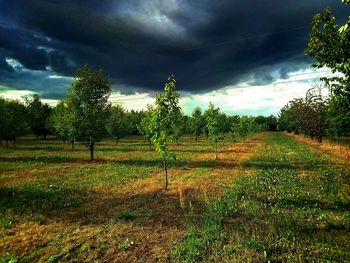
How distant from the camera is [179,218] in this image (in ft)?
45.1

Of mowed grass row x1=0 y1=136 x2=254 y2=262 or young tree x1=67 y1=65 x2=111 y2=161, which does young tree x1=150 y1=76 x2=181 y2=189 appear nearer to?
mowed grass row x1=0 y1=136 x2=254 y2=262

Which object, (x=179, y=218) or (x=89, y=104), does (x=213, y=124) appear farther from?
(x=179, y=218)

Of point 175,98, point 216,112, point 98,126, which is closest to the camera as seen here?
point 175,98

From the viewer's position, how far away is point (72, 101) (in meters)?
38.3

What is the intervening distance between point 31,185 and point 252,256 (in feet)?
60.8

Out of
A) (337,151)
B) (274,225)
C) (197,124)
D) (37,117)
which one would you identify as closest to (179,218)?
(274,225)

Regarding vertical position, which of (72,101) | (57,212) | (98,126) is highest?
(72,101)

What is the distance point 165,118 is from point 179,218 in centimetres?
861

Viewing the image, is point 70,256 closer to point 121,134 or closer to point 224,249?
point 224,249

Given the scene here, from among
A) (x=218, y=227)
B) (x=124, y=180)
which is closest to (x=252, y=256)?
(x=218, y=227)

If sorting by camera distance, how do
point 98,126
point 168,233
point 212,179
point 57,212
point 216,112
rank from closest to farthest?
point 168,233, point 57,212, point 212,179, point 98,126, point 216,112

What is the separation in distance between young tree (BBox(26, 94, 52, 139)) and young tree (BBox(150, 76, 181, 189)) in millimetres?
70584

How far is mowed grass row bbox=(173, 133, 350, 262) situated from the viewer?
9.70 metres

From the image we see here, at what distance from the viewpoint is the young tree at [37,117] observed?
88.1m
